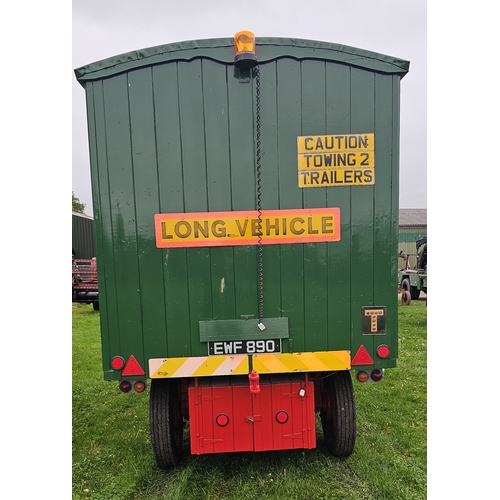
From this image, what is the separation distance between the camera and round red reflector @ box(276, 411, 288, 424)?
2881 millimetres

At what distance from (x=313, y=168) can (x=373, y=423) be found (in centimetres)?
318

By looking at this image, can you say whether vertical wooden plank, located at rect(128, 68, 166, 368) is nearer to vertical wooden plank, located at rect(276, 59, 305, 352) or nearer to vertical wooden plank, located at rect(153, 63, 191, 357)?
vertical wooden plank, located at rect(153, 63, 191, 357)

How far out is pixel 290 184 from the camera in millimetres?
2635

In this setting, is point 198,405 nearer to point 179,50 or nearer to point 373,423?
point 373,423

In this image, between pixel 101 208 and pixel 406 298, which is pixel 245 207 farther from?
pixel 406 298

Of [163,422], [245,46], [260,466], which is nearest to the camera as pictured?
[245,46]

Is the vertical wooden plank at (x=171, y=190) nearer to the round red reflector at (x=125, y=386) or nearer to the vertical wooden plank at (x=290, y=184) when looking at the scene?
the round red reflector at (x=125, y=386)

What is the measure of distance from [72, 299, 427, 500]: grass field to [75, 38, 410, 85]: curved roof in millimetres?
3416

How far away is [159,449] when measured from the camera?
9.91 ft

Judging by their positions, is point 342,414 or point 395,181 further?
point 342,414

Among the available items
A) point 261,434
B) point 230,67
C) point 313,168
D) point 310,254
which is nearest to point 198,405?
point 261,434

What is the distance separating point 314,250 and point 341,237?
0.24 m

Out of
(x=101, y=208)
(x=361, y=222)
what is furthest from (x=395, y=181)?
(x=101, y=208)

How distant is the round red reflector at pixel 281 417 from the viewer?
2.88 m
